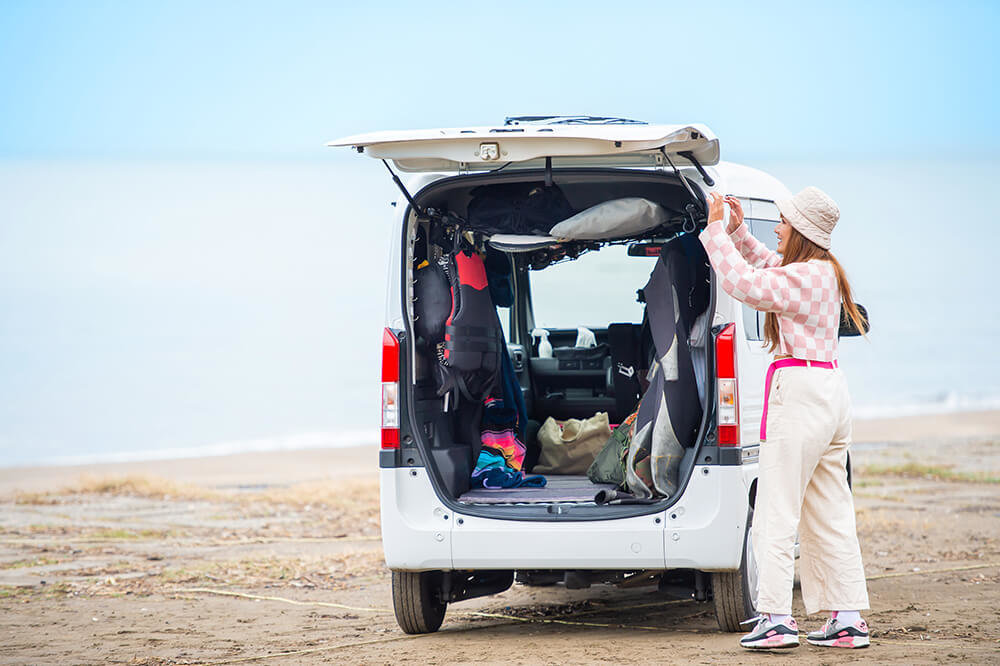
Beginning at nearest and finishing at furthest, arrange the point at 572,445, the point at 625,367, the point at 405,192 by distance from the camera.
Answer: the point at 405,192, the point at 572,445, the point at 625,367

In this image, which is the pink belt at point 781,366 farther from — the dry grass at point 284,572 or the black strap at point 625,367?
the dry grass at point 284,572

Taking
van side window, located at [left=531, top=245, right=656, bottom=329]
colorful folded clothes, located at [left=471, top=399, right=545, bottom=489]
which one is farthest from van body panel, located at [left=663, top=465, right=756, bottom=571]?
van side window, located at [left=531, top=245, right=656, bottom=329]

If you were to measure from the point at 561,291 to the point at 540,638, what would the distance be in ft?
8.18

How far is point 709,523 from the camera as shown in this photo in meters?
5.08

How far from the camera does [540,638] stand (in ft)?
18.5

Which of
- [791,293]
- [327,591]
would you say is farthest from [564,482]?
[327,591]

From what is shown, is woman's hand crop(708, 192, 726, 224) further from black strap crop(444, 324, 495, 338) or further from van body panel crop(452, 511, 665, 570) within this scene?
black strap crop(444, 324, 495, 338)

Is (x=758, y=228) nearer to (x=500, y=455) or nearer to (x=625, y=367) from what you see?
(x=625, y=367)

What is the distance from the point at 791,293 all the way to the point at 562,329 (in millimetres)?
2763

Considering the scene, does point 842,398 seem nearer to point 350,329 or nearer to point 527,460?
point 527,460

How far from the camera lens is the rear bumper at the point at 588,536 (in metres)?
5.09

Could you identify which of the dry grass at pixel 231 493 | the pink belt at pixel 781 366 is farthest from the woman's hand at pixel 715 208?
the dry grass at pixel 231 493

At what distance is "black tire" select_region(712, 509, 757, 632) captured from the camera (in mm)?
5297

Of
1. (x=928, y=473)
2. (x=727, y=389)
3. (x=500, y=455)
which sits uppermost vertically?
(x=727, y=389)
